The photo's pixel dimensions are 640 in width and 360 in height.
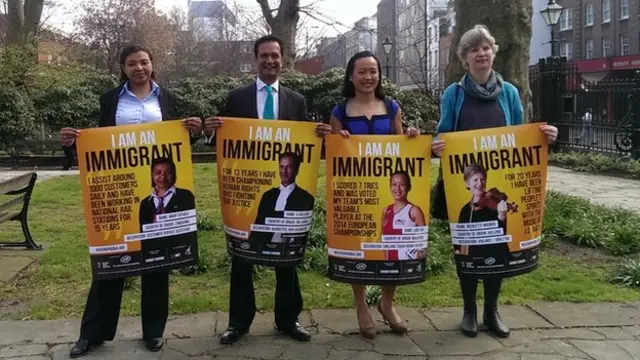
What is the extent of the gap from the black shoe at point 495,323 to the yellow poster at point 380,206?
0.72m

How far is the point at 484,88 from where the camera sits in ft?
14.0

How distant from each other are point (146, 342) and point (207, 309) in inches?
31.9

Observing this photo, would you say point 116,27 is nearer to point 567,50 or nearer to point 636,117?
point 636,117

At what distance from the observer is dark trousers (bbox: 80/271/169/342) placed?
4094 millimetres

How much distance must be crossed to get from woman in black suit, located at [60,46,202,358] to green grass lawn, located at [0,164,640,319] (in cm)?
74

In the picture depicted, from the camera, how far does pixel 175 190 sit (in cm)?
403

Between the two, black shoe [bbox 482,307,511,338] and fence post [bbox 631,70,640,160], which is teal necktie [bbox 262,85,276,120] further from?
fence post [bbox 631,70,640,160]

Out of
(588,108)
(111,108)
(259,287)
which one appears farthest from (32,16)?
(111,108)

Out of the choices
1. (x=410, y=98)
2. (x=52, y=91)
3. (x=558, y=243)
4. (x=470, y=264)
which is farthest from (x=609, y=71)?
(x=470, y=264)

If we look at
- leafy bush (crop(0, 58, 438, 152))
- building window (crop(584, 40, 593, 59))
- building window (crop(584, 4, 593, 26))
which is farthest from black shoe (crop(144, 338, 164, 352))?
building window (crop(584, 4, 593, 26))

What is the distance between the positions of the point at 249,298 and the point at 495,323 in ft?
5.51

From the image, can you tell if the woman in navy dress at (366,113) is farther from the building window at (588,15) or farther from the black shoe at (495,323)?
the building window at (588,15)

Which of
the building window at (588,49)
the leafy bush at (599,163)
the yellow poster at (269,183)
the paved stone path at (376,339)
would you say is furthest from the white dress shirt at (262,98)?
the building window at (588,49)

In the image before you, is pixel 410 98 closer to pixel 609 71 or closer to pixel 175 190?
pixel 175 190
